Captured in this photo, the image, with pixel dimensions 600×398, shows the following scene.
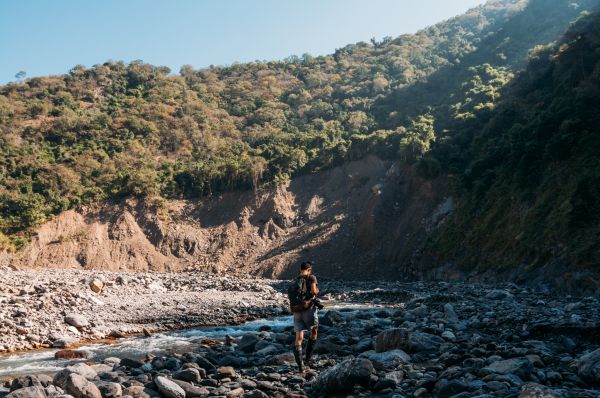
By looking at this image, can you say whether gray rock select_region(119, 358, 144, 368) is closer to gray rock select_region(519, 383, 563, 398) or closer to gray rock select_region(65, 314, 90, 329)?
gray rock select_region(65, 314, 90, 329)

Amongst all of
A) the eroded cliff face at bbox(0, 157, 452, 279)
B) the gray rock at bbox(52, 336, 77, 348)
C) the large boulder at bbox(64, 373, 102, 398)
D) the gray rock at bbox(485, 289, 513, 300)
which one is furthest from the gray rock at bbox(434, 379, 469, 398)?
the eroded cliff face at bbox(0, 157, 452, 279)

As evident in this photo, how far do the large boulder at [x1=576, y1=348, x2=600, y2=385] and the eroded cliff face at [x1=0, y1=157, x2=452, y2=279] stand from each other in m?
29.0

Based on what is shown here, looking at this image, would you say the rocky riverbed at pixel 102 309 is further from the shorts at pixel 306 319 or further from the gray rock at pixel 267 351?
the shorts at pixel 306 319

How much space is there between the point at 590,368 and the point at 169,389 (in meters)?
6.17

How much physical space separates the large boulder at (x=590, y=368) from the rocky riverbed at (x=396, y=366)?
0.02m

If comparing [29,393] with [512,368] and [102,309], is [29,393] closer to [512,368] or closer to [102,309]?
[512,368]

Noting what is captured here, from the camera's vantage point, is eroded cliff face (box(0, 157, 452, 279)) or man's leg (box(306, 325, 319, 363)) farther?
eroded cliff face (box(0, 157, 452, 279))

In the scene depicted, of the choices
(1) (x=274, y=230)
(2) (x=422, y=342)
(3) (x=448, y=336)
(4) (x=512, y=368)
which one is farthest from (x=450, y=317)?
(1) (x=274, y=230)

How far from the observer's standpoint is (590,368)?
22.2 feet

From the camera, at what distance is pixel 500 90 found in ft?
165

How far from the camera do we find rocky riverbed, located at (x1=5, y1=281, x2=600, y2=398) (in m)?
6.93

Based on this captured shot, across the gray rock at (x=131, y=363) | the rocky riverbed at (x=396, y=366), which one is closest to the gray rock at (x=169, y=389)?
the rocky riverbed at (x=396, y=366)

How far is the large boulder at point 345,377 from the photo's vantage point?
7.60 meters

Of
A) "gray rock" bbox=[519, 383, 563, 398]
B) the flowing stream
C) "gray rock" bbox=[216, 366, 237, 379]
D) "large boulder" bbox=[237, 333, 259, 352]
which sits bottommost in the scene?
the flowing stream
